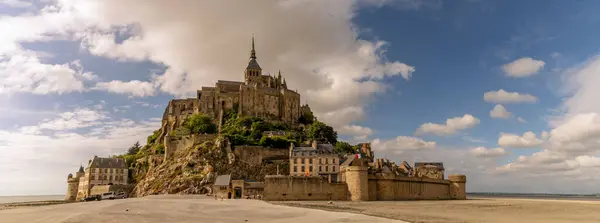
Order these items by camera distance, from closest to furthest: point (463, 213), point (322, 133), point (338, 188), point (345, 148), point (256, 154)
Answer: point (463, 213) < point (338, 188) < point (256, 154) < point (345, 148) < point (322, 133)

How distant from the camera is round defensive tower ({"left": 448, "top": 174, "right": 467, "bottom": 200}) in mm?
61259

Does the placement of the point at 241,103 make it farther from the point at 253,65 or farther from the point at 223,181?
the point at 223,181

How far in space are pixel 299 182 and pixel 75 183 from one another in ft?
167

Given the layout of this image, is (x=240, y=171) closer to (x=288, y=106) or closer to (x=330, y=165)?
(x=330, y=165)

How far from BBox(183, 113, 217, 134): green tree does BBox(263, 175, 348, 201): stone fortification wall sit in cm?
3727

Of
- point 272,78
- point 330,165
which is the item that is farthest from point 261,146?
point 272,78

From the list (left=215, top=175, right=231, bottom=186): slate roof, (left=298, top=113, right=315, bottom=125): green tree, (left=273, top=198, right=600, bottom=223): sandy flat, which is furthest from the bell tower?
(left=273, top=198, right=600, bottom=223): sandy flat

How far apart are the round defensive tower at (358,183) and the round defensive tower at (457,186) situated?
A: 1970 centimetres

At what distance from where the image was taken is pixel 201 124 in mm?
81375

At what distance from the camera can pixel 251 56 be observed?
104 meters

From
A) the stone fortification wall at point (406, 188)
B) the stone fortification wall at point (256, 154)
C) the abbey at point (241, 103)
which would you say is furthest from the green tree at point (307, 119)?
the stone fortification wall at point (406, 188)

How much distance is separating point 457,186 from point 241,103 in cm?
4399

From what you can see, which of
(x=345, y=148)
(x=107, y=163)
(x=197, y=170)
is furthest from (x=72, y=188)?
(x=345, y=148)

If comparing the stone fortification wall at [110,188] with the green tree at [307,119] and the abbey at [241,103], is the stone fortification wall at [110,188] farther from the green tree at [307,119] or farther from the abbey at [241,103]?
the green tree at [307,119]
